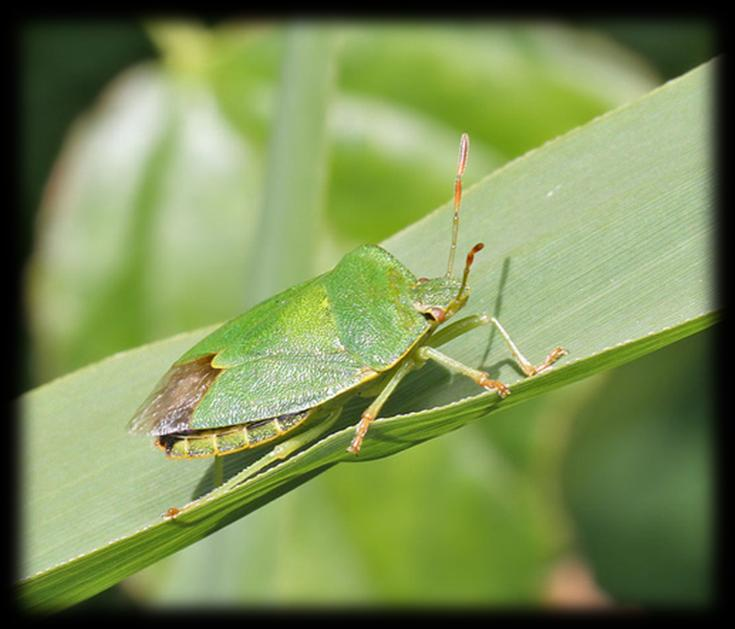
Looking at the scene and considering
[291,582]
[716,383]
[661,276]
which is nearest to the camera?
[661,276]

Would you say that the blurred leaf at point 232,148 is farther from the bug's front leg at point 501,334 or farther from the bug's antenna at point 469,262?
the bug's antenna at point 469,262

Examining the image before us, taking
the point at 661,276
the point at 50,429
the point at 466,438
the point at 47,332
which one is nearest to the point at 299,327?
the point at 50,429

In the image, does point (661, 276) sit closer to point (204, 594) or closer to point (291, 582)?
point (204, 594)

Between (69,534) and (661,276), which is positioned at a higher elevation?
(69,534)

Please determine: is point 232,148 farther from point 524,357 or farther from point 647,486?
point 524,357

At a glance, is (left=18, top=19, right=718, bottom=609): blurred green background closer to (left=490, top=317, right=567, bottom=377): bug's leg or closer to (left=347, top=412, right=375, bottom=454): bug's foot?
(left=490, top=317, right=567, bottom=377): bug's leg

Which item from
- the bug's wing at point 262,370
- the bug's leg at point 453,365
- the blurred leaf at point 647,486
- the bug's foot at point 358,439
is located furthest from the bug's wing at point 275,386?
the blurred leaf at point 647,486
